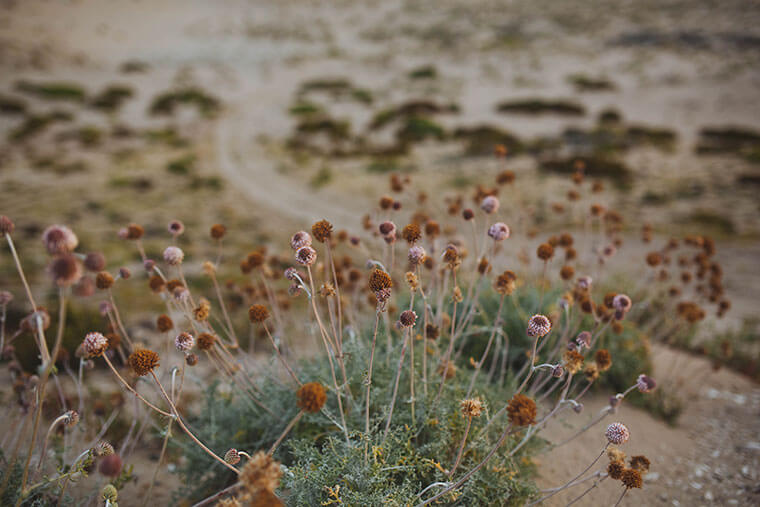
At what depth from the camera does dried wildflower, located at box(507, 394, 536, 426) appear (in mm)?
1633

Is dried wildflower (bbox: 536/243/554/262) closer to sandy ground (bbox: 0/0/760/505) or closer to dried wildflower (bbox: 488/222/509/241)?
dried wildflower (bbox: 488/222/509/241)

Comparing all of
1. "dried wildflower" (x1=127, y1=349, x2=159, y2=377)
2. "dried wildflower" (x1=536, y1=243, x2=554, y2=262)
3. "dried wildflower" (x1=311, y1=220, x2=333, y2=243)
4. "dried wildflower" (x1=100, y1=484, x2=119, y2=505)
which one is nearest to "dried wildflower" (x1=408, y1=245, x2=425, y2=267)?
"dried wildflower" (x1=311, y1=220, x2=333, y2=243)

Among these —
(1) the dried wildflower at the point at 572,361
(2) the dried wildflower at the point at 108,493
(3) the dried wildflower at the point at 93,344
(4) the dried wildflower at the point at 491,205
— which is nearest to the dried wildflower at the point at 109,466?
(2) the dried wildflower at the point at 108,493

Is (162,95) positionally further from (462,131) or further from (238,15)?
(238,15)

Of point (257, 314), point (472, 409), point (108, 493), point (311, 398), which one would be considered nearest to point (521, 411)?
point (472, 409)

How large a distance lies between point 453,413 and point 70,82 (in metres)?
27.7

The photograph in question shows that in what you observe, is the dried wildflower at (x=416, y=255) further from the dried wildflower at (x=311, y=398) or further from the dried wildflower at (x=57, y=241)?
the dried wildflower at (x=57, y=241)

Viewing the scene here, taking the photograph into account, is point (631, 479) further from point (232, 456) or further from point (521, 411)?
point (232, 456)

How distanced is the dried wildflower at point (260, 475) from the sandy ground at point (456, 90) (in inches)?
83.1

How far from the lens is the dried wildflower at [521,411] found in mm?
1633

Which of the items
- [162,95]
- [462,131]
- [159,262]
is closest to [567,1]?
[462,131]

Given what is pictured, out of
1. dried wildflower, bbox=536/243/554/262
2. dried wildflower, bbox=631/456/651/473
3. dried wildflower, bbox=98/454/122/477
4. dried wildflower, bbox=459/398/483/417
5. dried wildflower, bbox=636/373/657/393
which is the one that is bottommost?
dried wildflower, bbox=631/456/651/473

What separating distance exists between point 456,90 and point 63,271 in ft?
73.5

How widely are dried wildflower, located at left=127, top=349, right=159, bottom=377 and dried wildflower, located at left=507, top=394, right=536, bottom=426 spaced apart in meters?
1.60
